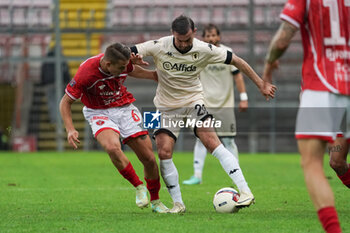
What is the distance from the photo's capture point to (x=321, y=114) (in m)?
4.41

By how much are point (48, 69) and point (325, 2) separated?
1610cm

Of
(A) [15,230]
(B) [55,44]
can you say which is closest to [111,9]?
(B) [55,44]

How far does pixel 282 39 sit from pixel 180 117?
2.59 meters

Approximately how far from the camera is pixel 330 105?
174 inches

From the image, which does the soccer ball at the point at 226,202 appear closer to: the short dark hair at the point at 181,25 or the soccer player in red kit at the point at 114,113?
the soccer player in red kit at the point at 114,113

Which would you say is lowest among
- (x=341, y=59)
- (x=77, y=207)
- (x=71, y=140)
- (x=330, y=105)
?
(x=77, y=207)

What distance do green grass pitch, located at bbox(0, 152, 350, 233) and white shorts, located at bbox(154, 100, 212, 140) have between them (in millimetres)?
841

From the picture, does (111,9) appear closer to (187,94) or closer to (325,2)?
(187,94)

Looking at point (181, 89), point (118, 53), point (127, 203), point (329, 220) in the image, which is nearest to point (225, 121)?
point (127, 203)

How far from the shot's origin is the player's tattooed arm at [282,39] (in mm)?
4484

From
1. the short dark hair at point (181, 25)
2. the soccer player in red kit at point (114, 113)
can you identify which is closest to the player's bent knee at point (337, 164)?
the soccer player in red kit at point (114, 113)

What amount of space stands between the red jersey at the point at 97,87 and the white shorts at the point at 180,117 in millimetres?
466

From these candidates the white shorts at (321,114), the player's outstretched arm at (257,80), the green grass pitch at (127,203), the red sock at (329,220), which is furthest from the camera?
the green grass pitch at (127,203)

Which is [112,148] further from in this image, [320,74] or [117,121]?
[320,74]
